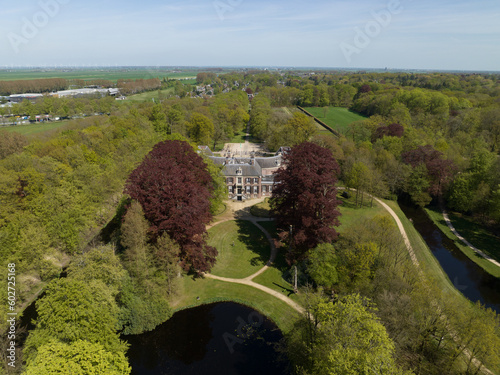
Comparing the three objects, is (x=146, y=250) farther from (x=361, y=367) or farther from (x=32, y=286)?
(x=361, y=367)

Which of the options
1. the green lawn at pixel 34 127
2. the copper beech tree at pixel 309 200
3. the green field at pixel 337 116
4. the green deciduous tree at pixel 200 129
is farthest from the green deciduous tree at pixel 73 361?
the green lawn at pixel 34 127

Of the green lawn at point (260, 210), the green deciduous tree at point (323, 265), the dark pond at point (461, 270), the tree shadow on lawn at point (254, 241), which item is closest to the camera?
the green deciduous tree at point (323, 265)

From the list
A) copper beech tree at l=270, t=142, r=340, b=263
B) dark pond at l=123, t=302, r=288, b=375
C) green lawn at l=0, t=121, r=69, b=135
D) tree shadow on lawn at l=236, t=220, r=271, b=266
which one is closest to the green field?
tree shadow on lawn at l=236, t=220, r=271, b=266

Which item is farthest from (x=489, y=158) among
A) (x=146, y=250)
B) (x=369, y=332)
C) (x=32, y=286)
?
(x=32, y=286)

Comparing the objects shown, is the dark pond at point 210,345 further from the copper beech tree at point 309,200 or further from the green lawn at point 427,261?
the green lawn at point 427,261

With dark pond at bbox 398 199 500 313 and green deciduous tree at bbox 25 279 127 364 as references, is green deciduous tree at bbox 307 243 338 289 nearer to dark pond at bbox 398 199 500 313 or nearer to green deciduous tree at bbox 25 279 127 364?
dark pond at bbox 398 199 500 313

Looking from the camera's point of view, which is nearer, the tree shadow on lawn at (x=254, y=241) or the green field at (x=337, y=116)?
the tree shadow on lawn at (x=254, y=241)
